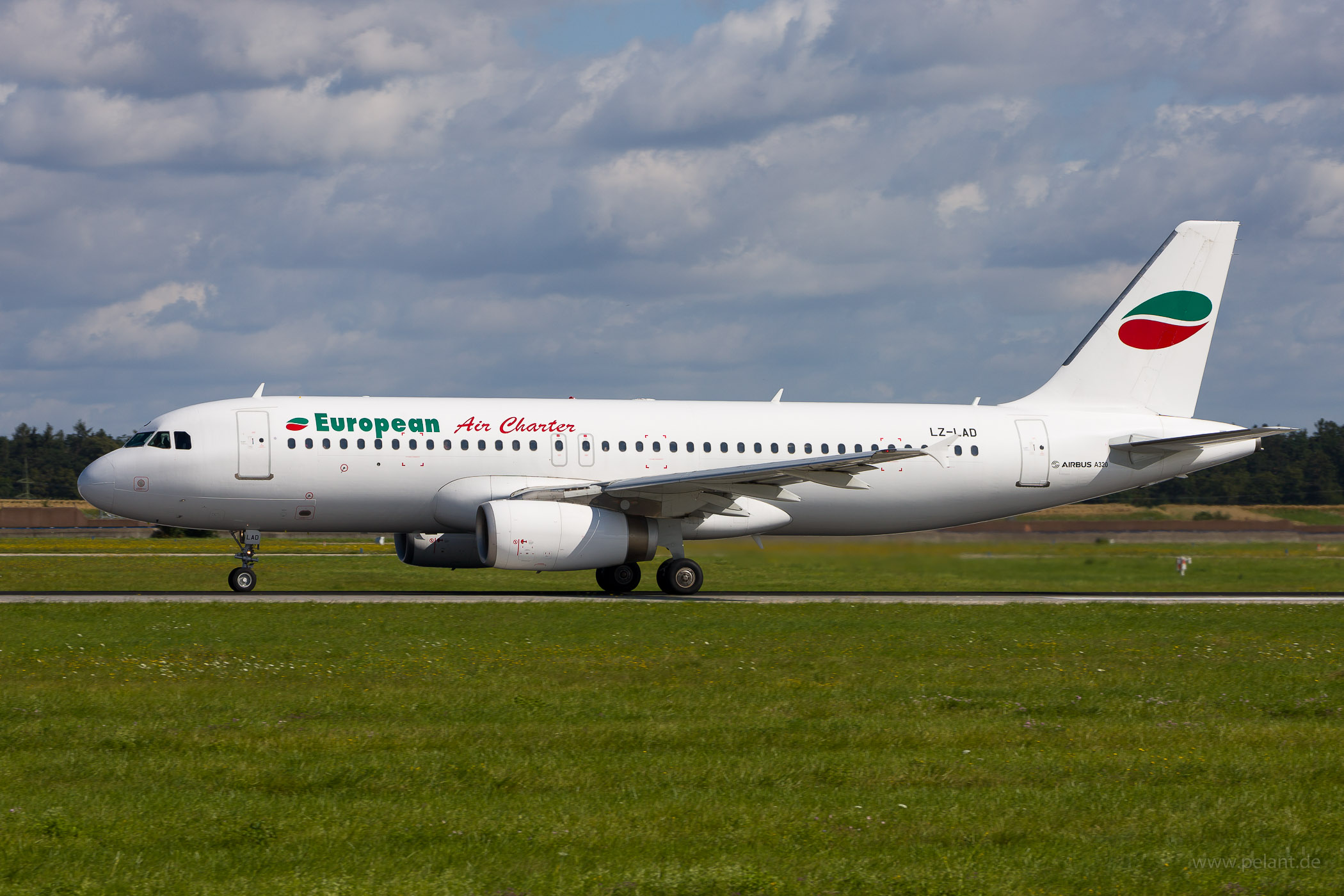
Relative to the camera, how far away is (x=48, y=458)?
427 feet

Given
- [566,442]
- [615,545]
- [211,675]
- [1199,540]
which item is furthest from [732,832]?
[1199,540]

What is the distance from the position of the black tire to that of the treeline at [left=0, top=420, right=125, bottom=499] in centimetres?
7913

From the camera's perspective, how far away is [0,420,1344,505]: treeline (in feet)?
155

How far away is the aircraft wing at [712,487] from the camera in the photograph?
27.3 meters

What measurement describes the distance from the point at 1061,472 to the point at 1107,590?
348 cm

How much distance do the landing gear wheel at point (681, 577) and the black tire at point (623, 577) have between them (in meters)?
1.03

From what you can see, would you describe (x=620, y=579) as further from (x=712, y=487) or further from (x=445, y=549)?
(x=445, y=549)

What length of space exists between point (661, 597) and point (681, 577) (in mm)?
1078

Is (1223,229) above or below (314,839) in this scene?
above

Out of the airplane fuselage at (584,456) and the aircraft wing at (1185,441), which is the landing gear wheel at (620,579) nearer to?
the airplane fuselage at (584,456)

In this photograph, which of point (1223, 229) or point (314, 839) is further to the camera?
point (1223, 229)

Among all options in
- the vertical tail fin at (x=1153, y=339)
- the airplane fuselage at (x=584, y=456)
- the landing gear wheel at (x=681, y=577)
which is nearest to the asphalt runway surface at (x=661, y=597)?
the landing gear wheel at (x=681, y=577)

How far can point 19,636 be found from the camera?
62.9ft

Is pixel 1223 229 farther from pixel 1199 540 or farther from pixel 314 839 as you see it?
pixel 314 839
